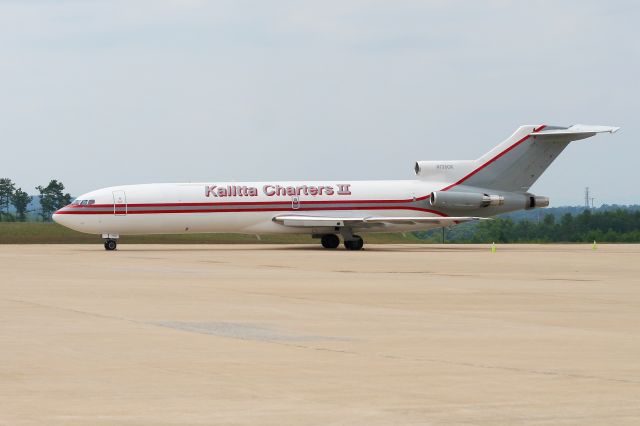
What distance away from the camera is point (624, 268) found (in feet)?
123

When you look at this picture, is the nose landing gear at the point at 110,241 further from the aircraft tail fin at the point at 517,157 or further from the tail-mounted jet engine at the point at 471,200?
→ the aircraft tail fin at the point at 517,157

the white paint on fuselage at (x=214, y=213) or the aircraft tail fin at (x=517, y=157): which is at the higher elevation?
the aircraft tail fin at (x=517, y=157)

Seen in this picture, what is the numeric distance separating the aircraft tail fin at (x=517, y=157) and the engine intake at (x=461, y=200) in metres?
1.07

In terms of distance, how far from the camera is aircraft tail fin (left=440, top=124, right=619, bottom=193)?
5762 cm

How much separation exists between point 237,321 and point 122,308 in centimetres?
310

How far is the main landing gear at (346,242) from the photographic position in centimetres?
5562

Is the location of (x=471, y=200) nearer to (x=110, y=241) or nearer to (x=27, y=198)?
(x=110, y=241)

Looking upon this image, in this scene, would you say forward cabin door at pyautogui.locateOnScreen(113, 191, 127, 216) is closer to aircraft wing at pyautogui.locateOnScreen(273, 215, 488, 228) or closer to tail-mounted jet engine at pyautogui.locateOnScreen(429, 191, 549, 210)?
aircraft wing at pyautogui.locateOnScreen(273, 215, 488, 228)

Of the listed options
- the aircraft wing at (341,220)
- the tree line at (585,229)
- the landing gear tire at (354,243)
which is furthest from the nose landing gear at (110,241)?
the tree line at (585,229)

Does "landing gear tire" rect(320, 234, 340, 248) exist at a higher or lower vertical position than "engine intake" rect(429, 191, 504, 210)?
lower

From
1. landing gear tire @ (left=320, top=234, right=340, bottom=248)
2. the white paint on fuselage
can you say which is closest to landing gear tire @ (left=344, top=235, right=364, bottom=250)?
the white paint on fuselage

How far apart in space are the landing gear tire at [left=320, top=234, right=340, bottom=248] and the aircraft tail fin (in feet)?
20.0

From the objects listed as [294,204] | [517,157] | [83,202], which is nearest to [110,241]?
[83,202]

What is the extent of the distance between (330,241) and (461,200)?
21.5 ft
